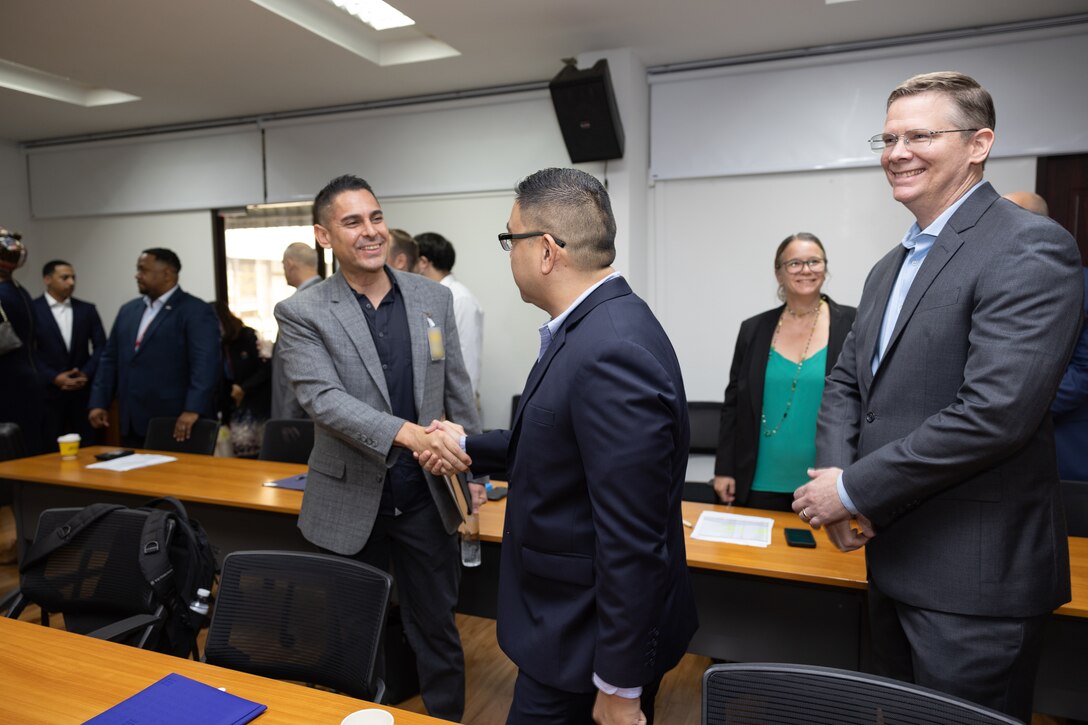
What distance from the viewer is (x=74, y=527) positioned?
2.08 meters

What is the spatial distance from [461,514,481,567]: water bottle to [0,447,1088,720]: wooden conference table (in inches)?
1.6

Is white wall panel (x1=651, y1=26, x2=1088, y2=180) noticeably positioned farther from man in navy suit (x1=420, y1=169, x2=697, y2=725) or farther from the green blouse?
man in navy suit (x1=420, y1=169, x2=697, y2=725)

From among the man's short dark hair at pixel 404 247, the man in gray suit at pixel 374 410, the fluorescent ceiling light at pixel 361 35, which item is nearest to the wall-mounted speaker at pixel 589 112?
the fluorescent ceiling light at pixel 361 35

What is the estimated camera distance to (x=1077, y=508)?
2.30 metres

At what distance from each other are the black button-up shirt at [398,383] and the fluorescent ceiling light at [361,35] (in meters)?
2.41

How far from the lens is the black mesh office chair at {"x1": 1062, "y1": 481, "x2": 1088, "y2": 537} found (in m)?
2.29

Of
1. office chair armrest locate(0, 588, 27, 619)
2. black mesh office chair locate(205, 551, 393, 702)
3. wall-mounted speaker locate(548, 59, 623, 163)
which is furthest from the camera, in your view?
wall-mounted speaker locate(548, 59, 623, 163)

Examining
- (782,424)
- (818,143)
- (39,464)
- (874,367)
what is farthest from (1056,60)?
(39,464)

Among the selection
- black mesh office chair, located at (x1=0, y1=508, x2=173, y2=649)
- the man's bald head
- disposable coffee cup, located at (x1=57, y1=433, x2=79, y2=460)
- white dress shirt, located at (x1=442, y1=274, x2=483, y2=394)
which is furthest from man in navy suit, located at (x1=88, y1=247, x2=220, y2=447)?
black mesh office chair, located at (x1=0, y1=508, x2=173, y2=649)

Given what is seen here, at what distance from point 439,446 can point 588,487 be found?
0.79m

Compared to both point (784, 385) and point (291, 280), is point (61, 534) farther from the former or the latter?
point (291, 280)

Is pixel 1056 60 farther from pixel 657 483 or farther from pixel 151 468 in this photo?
pixel 151 468

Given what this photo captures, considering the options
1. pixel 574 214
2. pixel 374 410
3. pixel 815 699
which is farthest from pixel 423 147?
pixel 815 699

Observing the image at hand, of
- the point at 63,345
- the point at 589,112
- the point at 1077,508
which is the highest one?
the point at 589,112
